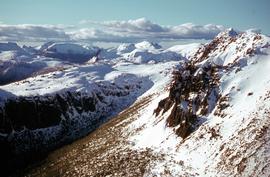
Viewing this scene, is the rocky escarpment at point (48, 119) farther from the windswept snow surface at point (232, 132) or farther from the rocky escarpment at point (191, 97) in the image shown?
the windswept snow surface at point (232, 132)

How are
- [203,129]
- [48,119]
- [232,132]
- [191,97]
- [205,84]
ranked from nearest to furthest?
[232,132]
[203,129]
[205,84]
[191,97]
[48,119]

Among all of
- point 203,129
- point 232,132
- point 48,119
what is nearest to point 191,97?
point 203,129

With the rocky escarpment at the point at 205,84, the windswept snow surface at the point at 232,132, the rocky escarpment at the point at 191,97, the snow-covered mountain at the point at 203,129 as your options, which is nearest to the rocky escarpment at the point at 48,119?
the snow-covered mountain at the point at 203,129

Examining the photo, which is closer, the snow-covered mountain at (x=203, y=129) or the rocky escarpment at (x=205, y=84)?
the snow-covered mountain at (x=203, y=129)

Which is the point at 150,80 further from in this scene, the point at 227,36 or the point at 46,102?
the point at 227,36

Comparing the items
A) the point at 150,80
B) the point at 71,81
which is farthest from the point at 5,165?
the point at 150,80

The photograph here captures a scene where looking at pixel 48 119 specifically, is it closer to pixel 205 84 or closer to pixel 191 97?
pixel 191 97
